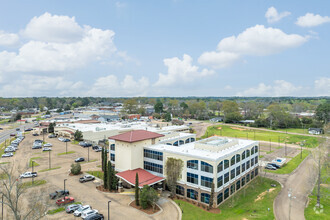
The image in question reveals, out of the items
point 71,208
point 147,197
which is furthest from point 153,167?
point 71,208

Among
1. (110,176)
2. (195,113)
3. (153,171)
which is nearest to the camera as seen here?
(110,176)

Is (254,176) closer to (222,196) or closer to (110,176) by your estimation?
(222,196)

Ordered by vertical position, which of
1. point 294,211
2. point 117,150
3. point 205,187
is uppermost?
point 117,150

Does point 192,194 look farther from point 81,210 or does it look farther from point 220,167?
point 81,210

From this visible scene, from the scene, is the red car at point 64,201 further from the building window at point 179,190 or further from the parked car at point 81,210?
the building window at point 179,190

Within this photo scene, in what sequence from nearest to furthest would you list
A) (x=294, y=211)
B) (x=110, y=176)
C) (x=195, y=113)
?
(x=294, y=211), (x=110, y=176), (x=195, y=113)

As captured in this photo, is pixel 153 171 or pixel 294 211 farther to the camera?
pixel 153 171

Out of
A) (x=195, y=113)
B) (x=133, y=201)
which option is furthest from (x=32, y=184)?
(x=195, y=113)

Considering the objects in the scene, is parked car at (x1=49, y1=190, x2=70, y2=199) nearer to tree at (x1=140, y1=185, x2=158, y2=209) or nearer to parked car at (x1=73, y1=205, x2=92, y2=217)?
parked car at (x1=73, y1=205, x2=92, y2=217)
